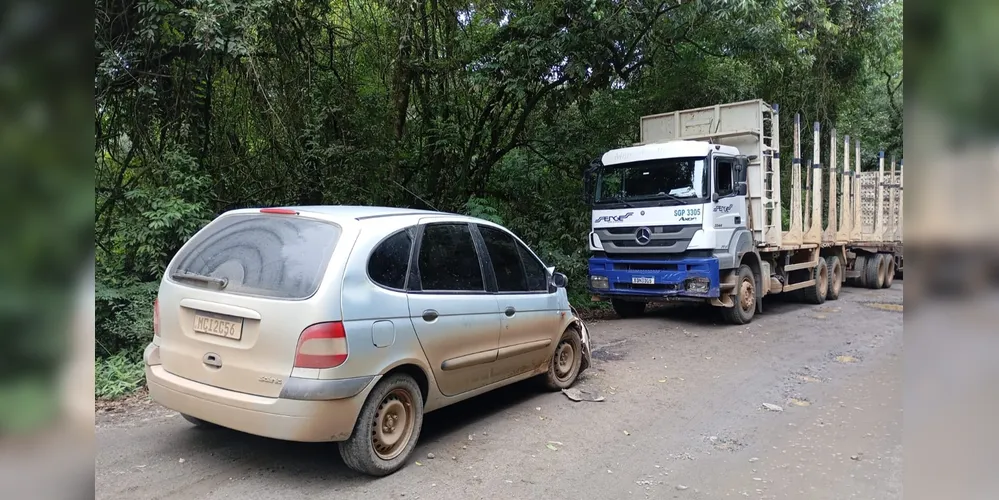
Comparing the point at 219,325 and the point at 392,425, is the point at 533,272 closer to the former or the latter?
the point at 392,425

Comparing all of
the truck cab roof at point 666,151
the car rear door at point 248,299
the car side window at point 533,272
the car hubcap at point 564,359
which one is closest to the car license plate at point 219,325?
the car rear door at point 248,299

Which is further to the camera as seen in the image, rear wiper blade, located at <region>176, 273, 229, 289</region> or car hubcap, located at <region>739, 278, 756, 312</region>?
car hubcap, located at <region>739, 278, 756, 312</region>

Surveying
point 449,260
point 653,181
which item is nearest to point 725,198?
point 653,181

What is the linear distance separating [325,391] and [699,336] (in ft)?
21.7

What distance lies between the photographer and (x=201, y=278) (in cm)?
368

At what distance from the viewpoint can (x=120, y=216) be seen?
771 cm

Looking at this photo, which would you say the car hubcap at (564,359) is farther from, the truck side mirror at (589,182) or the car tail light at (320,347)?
the truck side mirror at (589,182)

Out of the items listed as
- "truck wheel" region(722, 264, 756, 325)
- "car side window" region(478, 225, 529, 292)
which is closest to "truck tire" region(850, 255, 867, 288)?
"truck wheel" region(722, 264, 756, 325)

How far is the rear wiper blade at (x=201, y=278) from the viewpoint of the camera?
3.58 m

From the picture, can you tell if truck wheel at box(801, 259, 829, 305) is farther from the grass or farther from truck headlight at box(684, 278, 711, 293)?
the grass

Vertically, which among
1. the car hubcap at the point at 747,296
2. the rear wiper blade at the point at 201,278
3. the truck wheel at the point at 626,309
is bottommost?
the truck wheel at the point at 626,309

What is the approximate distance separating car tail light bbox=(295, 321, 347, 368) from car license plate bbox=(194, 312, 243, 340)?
429 millimetres

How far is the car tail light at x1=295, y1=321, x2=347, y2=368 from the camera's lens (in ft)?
10.8
